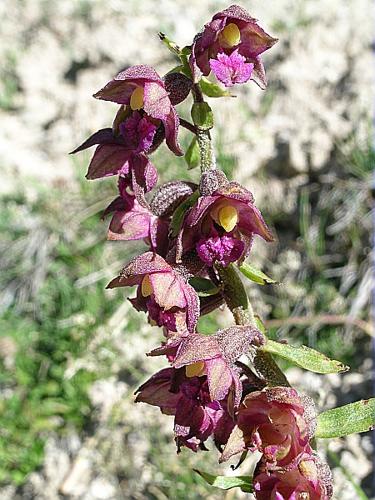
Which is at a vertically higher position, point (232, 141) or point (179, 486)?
point (232, 141)

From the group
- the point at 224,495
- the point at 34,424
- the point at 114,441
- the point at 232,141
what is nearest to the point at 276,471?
the point at 224,495

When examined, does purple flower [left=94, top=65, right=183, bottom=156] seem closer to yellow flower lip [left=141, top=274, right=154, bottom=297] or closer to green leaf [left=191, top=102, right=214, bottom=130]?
green leaf [left=191, top=102, right=214, bottom=130]

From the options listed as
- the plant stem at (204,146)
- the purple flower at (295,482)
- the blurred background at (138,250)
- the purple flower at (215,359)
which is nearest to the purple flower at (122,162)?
the plant stem at (204,146)

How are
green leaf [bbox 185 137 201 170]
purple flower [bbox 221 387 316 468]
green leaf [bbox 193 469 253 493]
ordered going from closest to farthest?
1. purple flower [bbox 221 387 316 468]
2. green leaf [bbox 193 469 253 493]
3. green leaf [bbox 185 137 201 170]

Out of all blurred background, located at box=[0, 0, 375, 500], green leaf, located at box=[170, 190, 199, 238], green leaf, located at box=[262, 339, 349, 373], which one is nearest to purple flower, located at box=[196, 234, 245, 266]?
green leaf, located at box=[170, 190, 199, 238]

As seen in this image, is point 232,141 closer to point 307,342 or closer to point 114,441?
point 307,342

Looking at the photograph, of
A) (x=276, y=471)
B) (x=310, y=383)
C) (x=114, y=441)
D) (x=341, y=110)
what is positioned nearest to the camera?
(x=276, y=471)

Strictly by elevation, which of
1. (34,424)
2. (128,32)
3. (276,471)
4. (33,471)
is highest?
(128,32)

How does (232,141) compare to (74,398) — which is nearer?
(74,398)
